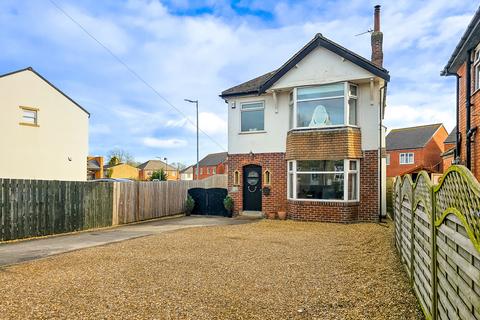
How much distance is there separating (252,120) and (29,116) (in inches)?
577

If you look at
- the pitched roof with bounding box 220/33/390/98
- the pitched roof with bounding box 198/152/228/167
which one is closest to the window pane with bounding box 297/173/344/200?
the pitched roof with bounding box 220/33/390/98

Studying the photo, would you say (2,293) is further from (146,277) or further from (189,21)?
(189,21)

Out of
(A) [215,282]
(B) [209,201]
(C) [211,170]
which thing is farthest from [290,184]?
(C) [211,170]

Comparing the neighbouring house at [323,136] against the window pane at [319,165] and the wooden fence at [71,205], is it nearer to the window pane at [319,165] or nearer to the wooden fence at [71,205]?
the window pane at [319,165]

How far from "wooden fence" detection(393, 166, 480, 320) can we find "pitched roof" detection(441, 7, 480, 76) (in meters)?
6.83

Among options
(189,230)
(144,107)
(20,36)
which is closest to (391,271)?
(189,230)

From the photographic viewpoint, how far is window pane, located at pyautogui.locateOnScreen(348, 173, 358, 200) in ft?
42.1

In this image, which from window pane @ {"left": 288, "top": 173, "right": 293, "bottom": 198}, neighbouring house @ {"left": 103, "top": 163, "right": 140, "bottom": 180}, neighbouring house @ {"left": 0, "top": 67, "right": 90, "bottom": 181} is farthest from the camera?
neighbouring house @ {"left": 103, "top": 163, "right": 140, "bottom": 180}

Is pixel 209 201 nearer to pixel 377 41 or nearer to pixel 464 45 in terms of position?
pixel 377 41

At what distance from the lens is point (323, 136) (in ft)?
43.0

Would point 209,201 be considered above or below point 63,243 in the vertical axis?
above

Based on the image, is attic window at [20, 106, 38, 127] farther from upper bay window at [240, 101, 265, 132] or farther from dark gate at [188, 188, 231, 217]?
upper bay window at [240, 101, 265, 132]

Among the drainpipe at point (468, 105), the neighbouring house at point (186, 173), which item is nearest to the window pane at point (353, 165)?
the drainpipe at point (468, 105)

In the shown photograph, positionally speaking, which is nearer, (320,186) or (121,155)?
(320,186)
